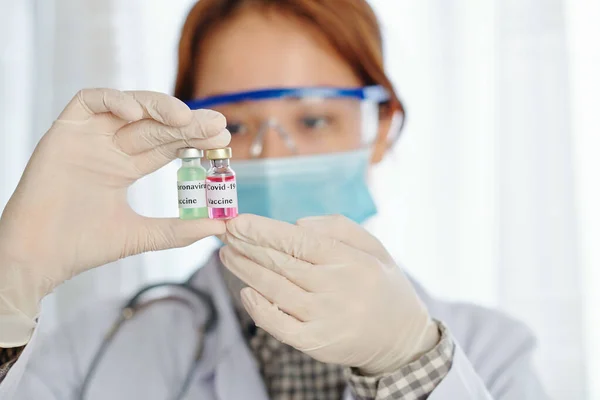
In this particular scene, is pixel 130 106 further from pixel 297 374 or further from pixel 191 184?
pixel 297 374

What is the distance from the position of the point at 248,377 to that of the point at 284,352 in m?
0.11

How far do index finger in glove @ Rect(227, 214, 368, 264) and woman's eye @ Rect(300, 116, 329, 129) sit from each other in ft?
1.25

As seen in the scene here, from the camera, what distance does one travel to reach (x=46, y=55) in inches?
66.6

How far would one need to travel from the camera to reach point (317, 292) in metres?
0.94

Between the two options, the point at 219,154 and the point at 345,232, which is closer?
the point at 219,154

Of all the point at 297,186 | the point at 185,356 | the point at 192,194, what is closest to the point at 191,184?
the point at 192,194

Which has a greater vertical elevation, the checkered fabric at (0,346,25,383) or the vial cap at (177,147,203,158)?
the vial cap at (177,147,203,158)

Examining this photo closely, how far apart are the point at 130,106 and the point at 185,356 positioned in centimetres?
58

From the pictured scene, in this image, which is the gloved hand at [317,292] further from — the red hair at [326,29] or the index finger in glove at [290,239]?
the red hair at [326,29]

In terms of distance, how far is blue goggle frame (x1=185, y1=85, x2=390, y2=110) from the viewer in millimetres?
1211

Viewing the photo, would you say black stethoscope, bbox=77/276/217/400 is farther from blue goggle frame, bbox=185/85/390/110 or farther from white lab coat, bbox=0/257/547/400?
blue goggle frame, bbox=185/85/390/110

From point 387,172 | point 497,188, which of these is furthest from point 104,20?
point 497,188

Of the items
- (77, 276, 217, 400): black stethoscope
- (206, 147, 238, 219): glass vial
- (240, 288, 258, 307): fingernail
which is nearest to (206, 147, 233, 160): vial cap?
(206, 147, 238, 219): glass vial

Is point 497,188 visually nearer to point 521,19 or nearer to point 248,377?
point 521,19
